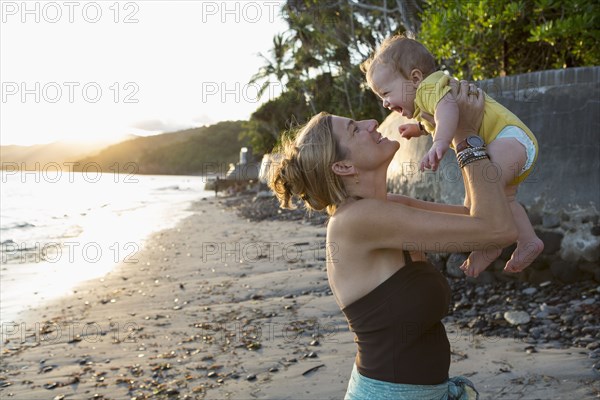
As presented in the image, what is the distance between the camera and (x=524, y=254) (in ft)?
8.72

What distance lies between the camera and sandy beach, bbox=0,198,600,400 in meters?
4.72

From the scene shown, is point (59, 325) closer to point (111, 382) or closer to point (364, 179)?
point (111, 382)

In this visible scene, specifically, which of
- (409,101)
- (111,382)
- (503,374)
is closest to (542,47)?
(503,374)

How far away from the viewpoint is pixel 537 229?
21.8ft

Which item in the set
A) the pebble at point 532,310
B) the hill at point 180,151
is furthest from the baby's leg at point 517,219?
the hill at point 180,151

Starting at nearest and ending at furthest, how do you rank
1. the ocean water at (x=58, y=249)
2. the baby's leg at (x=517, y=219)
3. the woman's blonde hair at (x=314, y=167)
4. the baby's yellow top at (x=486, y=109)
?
the woman's blonde hair at (x=314, y=167) → the baby's leg at (x=517, y=219) → the baby's yellow top at (x=486, y=109) → the ocean water at (x=58, y=249)

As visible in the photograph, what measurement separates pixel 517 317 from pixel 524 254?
350cm

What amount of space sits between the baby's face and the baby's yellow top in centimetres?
18

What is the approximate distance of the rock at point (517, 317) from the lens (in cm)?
576

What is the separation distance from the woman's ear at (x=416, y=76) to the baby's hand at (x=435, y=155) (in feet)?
2.27

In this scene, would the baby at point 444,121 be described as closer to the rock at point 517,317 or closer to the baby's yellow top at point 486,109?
the baby's yellow top at point 486,109

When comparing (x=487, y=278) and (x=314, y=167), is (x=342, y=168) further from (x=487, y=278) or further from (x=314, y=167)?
(x=487, y=278)

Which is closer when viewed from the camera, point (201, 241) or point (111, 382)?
point (111, 382)

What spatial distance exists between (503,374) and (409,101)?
2.72 metres
